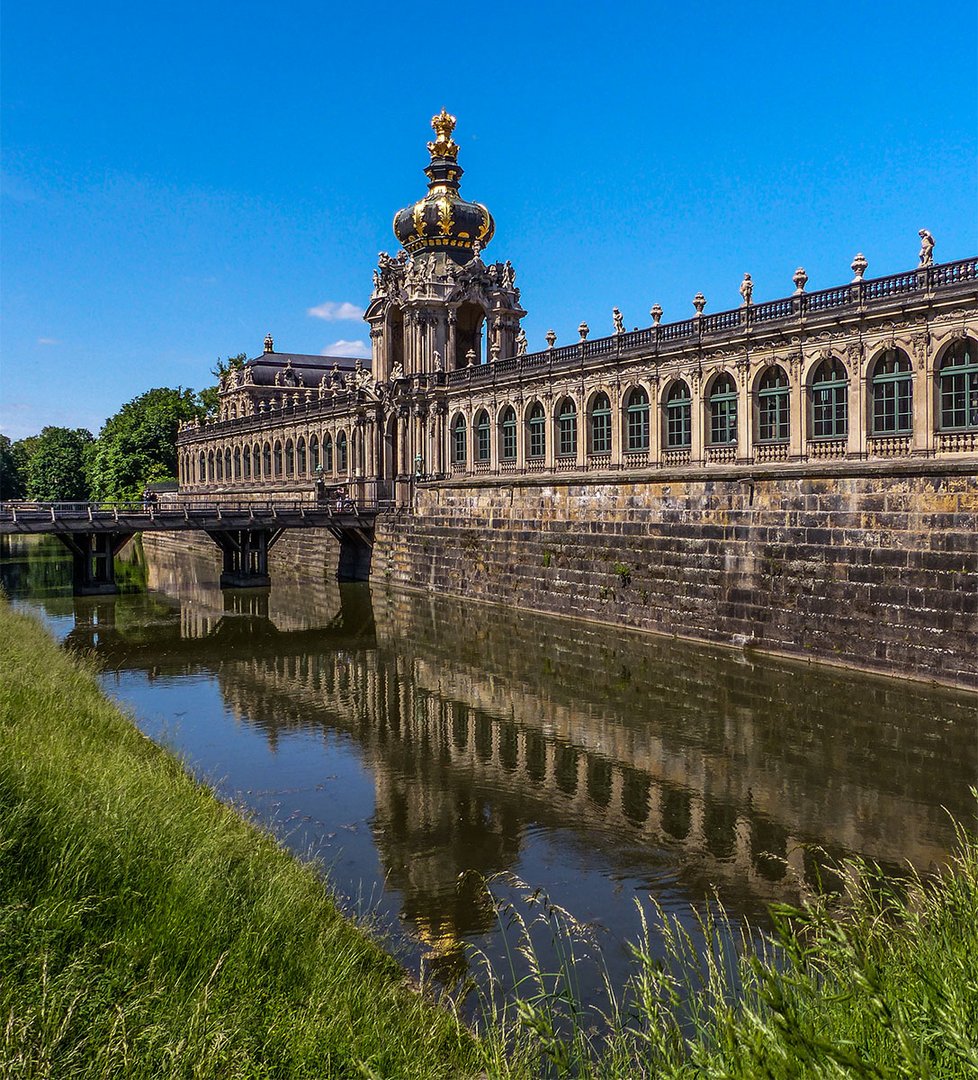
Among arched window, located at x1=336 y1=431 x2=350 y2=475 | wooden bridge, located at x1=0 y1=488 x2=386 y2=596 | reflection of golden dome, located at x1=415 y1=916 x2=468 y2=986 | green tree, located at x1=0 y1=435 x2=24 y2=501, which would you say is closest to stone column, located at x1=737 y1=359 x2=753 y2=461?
reflection of golden dome, located at x1=415 y1=916 x2=468 y2=986

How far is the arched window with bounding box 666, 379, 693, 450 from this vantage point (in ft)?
107

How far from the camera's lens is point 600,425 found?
122 ft

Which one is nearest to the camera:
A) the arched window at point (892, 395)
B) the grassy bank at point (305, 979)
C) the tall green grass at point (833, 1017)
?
the tall green grass at point (833, 1017)

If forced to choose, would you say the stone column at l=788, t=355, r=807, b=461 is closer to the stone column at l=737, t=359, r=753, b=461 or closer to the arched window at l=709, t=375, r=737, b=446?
the stone column at l=737, t=359, r=753, b=461

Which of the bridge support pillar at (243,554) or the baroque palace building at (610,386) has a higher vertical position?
the baroque palace building at (610,386)

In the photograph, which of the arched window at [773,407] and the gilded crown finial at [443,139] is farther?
the gilded crown finial at [443,139]

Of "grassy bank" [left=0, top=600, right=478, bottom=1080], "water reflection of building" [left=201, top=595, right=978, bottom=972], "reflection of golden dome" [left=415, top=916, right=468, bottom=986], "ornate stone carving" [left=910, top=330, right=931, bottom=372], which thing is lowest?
"reflection of golden dome" [left=415, top=916, right=468, bottom=986]

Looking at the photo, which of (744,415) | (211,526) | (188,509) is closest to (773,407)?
(744,415)

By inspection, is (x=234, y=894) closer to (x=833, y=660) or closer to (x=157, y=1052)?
(x=157, y=1052)

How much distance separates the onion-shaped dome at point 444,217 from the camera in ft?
166

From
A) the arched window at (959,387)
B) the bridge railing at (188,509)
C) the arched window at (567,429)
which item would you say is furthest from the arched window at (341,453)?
the arched window at (959,387)

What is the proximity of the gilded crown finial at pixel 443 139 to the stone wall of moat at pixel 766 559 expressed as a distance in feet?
73.4

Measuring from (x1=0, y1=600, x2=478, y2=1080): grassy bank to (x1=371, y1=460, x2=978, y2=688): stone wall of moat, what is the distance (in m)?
16.6

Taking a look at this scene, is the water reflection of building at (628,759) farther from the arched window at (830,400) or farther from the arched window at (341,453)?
the arched window at (341,453)
